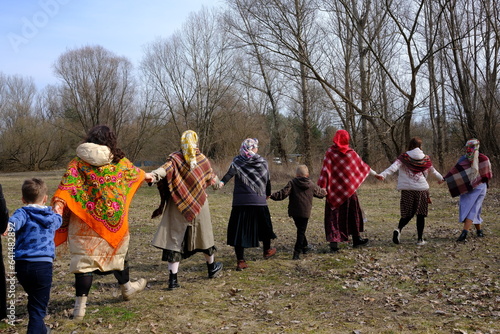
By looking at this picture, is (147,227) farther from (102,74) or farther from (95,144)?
(102,74)

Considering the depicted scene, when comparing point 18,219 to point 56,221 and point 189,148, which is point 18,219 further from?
point 189,148

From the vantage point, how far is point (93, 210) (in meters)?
4.48

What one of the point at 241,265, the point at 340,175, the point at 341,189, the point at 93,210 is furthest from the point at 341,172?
the point at 93,210

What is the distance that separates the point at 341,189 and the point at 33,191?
4852 mm

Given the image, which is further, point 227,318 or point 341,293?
point 341,293

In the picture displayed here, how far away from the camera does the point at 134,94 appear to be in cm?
3322

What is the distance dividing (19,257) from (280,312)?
8.49 feet

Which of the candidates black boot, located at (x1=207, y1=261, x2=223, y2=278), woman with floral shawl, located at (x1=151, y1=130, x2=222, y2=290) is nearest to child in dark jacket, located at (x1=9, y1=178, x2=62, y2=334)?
woman with floral shawl, located at (x1=151, y1=130, x2=222, y2=290)

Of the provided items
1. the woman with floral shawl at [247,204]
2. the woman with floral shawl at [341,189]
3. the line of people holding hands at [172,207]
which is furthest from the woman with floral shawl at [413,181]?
the woman with floral shawl at [247,204]

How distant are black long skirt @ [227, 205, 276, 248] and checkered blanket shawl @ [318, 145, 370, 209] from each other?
1.39m

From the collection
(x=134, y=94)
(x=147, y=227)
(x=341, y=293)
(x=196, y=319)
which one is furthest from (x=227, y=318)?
(x=134, y=94)

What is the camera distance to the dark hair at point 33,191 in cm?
374

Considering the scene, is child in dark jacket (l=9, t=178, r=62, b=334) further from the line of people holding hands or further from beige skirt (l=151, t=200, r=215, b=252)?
beige skirt (l=151, t=200, r=215, b=252)

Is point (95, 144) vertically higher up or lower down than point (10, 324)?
higher up
